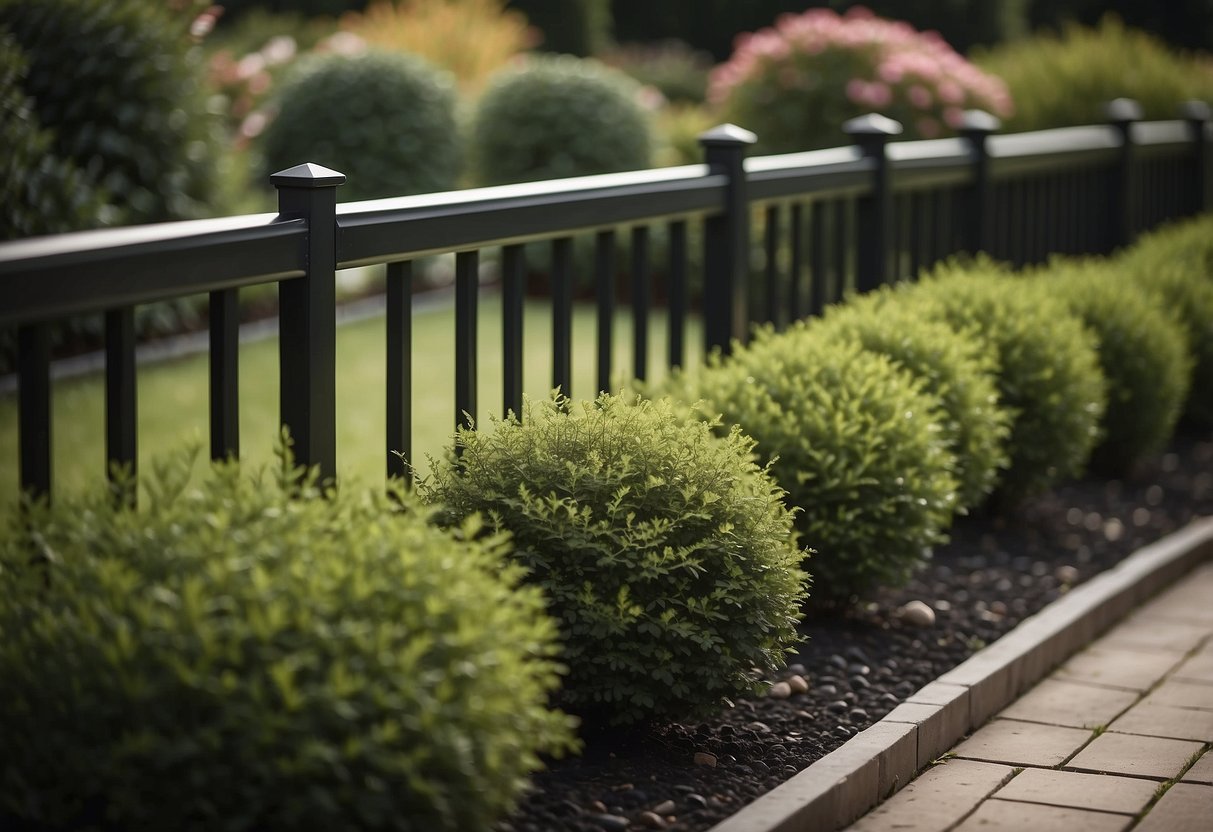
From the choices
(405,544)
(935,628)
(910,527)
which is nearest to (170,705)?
(405,544)

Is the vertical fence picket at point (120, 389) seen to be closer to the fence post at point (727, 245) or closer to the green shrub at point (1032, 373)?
the fence post at point (727, 245)

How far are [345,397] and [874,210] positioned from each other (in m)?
3.23

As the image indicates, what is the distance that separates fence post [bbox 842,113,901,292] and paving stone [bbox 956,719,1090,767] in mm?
2630

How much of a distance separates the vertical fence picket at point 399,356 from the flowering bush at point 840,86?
9554 mm

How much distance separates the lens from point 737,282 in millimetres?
5023

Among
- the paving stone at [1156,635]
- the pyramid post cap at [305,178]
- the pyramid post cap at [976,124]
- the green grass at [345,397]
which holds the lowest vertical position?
the green grass at [345,397]

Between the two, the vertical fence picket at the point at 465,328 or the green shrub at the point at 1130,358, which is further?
the green shrub at the point at 1130,358

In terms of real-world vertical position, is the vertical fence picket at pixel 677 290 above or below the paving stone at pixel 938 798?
above

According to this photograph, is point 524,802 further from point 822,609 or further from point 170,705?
point 822,609

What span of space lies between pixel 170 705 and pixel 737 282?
3.24 metres

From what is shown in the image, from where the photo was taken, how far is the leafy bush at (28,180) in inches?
278

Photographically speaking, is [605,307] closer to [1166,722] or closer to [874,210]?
[1166,722]

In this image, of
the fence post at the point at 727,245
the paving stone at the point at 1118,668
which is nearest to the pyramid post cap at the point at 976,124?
the fence post at the point at 727,245

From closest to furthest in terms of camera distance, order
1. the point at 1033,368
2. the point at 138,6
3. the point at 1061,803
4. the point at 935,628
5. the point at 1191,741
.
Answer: the point at 1061,803 < the point at 1191,741 < the point at 935,628 < the point at 1033,368 < the point at 138,6
